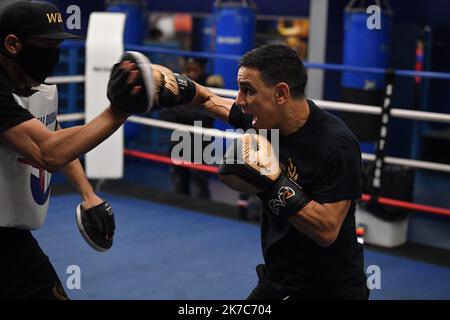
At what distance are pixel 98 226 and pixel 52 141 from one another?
0.52 metres

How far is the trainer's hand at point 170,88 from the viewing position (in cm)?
238

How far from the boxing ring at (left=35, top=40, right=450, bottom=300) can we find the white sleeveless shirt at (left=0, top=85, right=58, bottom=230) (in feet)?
5.54

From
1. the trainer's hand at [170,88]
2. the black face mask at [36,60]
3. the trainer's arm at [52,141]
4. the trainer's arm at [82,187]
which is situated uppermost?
the black face mask at [36,60]

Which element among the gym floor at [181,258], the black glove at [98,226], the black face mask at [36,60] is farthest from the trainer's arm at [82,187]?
the gym floor at [181,258]

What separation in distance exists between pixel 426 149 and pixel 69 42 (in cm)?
384

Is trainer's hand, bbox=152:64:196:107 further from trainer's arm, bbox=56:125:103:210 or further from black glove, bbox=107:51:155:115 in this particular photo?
trainer's arm, bbox=56:125:103:210

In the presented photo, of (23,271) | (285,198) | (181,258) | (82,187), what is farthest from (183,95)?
(181,258)

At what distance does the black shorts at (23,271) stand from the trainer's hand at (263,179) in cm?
68

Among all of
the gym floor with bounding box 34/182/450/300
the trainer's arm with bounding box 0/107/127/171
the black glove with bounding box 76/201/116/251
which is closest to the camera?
the trainer's arm with bounding box 0/107/127/171

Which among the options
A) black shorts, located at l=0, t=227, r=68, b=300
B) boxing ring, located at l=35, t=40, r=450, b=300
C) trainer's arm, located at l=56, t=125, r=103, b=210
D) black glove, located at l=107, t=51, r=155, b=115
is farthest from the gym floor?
black glove, located at l=107, t=51, r=155, b=115

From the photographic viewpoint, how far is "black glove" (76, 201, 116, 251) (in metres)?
2.60

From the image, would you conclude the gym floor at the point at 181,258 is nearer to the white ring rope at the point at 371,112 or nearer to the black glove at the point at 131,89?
the white ring rope at the point at 371,112

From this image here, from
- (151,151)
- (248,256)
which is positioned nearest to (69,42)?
(151,151)

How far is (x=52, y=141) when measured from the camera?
215 centimetres
